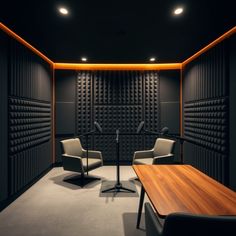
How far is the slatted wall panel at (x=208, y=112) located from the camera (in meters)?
3.25

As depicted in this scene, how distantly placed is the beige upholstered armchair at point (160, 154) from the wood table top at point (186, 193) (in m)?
1.47

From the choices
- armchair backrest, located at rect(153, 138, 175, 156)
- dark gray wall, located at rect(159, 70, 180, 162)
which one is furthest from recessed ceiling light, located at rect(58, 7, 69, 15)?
dark gray wall, located at rect(159, 70, 180, 162)

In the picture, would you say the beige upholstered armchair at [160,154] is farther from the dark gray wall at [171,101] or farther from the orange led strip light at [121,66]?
the orange led strip light at [121,66]

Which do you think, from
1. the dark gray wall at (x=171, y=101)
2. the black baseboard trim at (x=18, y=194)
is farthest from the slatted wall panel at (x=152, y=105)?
the black baseboard trim at (x=18, y=194)

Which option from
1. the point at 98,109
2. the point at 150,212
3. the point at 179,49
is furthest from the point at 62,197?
the point at 179,49

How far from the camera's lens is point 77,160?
3.59 metres

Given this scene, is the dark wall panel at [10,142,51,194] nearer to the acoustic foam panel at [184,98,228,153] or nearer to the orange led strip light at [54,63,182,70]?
the orange led strip light at [54,63,182,70]

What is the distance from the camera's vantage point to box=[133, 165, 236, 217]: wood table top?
1249 mm

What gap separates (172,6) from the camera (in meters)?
2.38

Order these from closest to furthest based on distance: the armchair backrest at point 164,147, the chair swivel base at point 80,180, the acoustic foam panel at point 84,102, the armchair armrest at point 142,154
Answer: the chair swivel base at point 80,180 < the armchair backrest at point 164,147 < the armchair armrest at point 142,154 < the acoustic foam panel at point 84,102

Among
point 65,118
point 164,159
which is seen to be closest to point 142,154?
point 164,159

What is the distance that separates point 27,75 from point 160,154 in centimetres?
323

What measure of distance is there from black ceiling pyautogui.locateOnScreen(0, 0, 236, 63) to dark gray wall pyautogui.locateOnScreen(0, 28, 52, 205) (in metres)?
0.43

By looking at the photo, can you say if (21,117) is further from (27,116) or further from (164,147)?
(164,147)
